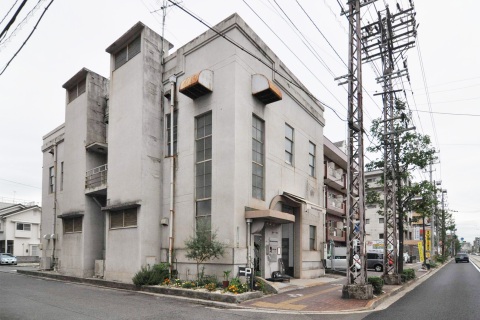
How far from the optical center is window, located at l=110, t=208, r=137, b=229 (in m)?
18.6

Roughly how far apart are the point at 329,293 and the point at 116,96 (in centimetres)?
1482

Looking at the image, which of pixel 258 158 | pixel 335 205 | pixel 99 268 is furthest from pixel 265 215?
pixel 335 205

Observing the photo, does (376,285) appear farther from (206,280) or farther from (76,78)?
(76,78)

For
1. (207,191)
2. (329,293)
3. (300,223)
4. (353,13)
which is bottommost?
(329,293)

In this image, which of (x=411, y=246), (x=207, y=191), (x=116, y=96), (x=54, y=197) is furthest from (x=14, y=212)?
(x=411, y=246)

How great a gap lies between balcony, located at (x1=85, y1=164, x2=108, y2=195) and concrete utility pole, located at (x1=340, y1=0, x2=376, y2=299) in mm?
13271

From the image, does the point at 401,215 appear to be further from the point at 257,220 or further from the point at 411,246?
the point at 411,246

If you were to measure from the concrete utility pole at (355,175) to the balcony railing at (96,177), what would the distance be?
44.5 ft

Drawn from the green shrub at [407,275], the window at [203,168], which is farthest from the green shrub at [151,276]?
the green shrub at [407,275]

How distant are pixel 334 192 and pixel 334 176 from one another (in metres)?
3.98

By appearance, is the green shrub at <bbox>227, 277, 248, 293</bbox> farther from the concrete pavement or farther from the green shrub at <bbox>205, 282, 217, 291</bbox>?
the green shrub at <bbox>205, 282, 217, 291</bbox>

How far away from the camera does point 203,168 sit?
57.7 ft

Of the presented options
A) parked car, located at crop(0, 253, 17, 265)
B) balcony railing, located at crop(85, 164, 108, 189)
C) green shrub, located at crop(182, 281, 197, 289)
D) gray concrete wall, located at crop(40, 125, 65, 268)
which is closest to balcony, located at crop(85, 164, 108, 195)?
balcony railing, located at crop(85, 164, 108, 189)

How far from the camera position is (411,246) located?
69750mm
